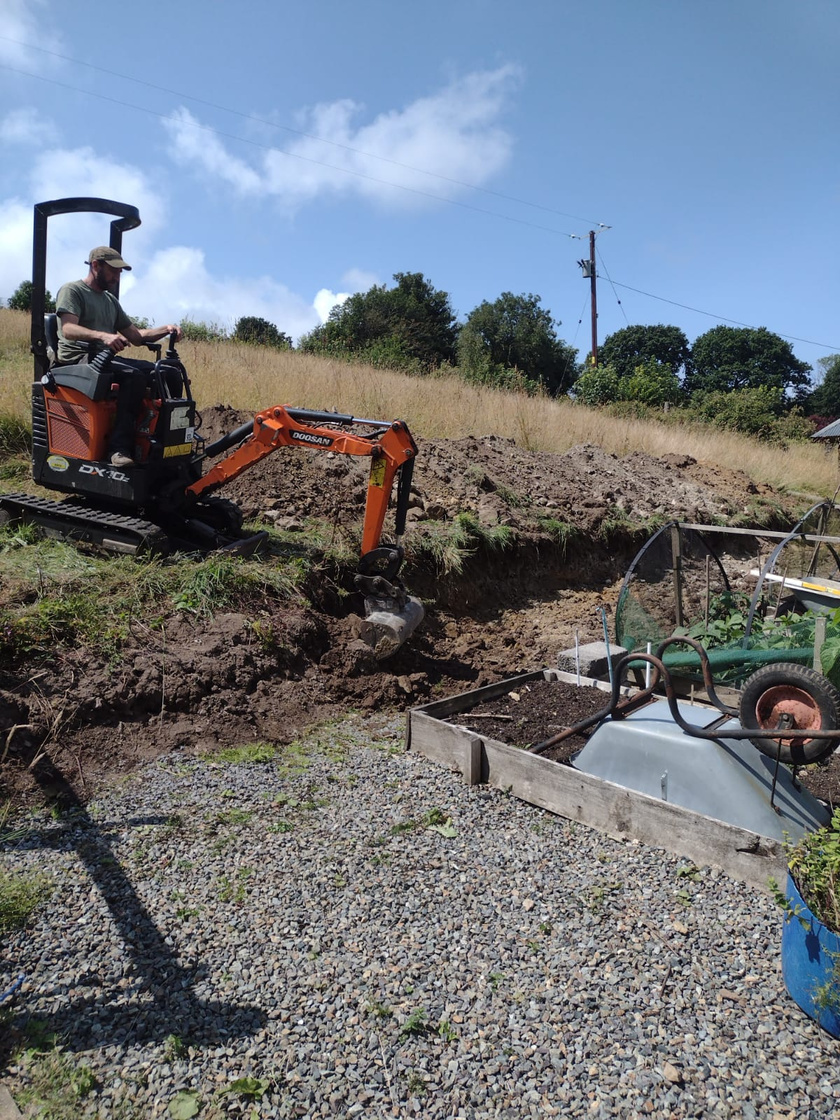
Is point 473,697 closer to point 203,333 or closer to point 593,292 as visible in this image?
point 203,333

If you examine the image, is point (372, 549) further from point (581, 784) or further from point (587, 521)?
point (587, 521)

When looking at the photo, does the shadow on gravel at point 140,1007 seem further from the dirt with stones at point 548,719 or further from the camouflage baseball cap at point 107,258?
the camouflage baseball cap at point 107,258

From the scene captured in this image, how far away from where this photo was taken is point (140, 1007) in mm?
2773

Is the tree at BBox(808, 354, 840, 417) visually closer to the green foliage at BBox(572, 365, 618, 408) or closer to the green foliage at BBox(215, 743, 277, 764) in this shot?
the green foliage at BBox(572, 365, 618, 408)

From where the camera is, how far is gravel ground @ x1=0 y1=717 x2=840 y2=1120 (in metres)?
2.47

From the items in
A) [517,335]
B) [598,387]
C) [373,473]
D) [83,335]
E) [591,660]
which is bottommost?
[591,660]

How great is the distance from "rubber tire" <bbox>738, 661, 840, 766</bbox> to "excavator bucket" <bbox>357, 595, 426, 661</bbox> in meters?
2.78

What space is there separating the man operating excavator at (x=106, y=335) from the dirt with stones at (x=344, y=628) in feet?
5.47

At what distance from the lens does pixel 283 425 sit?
6328 mm

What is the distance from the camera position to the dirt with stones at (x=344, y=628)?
4785mm

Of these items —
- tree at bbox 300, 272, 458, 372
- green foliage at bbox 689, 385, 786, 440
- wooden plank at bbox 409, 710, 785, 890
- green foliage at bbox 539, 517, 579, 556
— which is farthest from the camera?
tree at bbox 300, 272, 458, 372

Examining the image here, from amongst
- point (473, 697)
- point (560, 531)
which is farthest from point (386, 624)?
point (560, 531)

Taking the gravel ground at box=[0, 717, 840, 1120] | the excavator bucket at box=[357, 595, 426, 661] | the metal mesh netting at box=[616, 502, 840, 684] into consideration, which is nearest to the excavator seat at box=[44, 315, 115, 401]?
the excavator bucket at box=[357, 595, 426, 661]

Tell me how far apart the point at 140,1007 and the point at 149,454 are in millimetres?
4461
